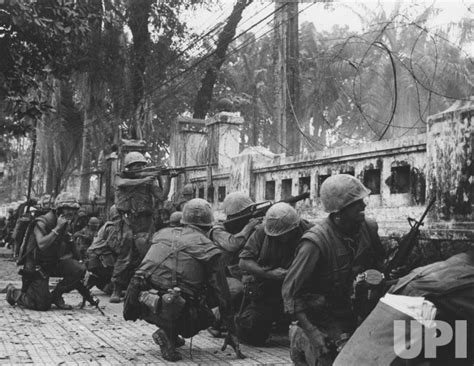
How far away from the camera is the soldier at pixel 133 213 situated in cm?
894

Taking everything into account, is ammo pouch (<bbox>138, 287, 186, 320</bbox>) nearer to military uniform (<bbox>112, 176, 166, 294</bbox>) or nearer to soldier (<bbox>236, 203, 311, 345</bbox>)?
soldier (<bbox>236, 203, 311, 345</bbox>)

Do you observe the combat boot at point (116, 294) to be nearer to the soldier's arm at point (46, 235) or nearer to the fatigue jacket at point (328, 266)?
the soldier's arm at point (46, 235)

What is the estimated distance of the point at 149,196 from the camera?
9328mm

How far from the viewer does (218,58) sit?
19406 mm

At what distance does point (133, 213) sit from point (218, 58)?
11153 mm

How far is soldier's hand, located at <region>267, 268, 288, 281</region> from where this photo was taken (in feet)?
18.6

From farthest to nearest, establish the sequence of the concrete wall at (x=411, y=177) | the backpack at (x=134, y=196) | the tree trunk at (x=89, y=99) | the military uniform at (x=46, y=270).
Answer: the tree trunk at (x=89, y=99) < the backpack at (x=134, y=196) < the military uniform at (x=46, y=270) < the concrete wall at (x=411, y=177)

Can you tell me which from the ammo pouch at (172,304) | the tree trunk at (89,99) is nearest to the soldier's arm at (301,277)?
the ammo pouch at (172,304)

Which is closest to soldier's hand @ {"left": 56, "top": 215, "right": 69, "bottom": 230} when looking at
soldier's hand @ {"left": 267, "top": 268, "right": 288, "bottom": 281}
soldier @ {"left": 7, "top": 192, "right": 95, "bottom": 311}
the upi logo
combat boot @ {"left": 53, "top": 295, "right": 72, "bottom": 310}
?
soldier @ {"left": 7, "top": 192, "right": 95, "bottom": 311}

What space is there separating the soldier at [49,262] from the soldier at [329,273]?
4.57 m

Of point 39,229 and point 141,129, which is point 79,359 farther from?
point 141,129

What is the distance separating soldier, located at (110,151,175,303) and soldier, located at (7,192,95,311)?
76cm

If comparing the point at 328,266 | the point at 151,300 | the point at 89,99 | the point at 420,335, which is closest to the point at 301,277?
the point at 328,266

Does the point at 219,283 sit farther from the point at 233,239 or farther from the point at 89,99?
the point at 89,99
